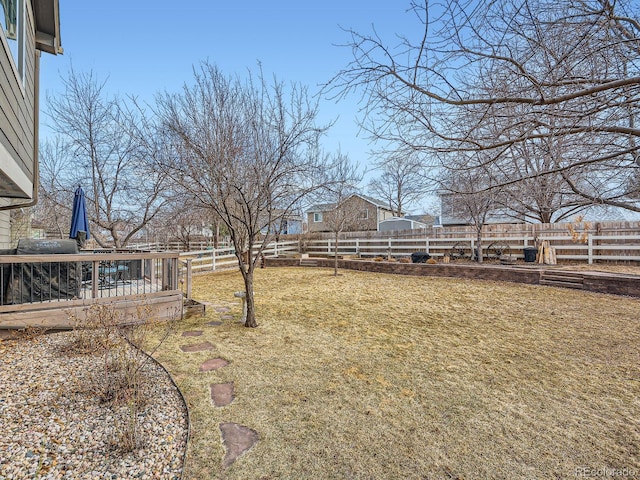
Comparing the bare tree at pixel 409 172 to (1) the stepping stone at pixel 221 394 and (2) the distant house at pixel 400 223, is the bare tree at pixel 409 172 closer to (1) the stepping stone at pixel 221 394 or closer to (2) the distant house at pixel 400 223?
(1) the stepping stone at pixel 221 394

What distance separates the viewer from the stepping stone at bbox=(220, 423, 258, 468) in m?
2.11

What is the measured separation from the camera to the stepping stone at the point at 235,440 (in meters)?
2.11

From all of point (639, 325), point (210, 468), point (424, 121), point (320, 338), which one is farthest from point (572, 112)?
point (639, 325)

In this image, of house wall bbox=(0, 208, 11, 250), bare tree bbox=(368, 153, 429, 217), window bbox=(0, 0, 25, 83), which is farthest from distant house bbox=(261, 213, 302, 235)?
house wall bbox=(0, 208, 11, 250)

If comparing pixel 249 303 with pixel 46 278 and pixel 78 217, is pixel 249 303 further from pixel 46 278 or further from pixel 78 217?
pixel 78 217

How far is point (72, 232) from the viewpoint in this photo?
6.63 m

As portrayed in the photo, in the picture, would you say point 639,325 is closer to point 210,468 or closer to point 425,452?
point 425,452

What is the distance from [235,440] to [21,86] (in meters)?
4.57

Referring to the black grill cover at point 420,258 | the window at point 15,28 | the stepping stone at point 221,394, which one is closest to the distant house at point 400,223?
the black grill cover at point 420,258

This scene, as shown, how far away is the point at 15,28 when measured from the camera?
3229 millimetres

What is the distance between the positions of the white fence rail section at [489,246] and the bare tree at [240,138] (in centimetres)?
1023

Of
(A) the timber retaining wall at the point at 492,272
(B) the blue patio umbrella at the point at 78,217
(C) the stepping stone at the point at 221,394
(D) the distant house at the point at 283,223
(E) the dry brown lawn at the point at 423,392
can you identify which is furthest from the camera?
(A) the timber retaining wall at the point at 492,272

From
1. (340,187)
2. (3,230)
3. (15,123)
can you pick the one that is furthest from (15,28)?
(340,187)

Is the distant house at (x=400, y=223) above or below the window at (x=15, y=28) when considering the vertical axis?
below
